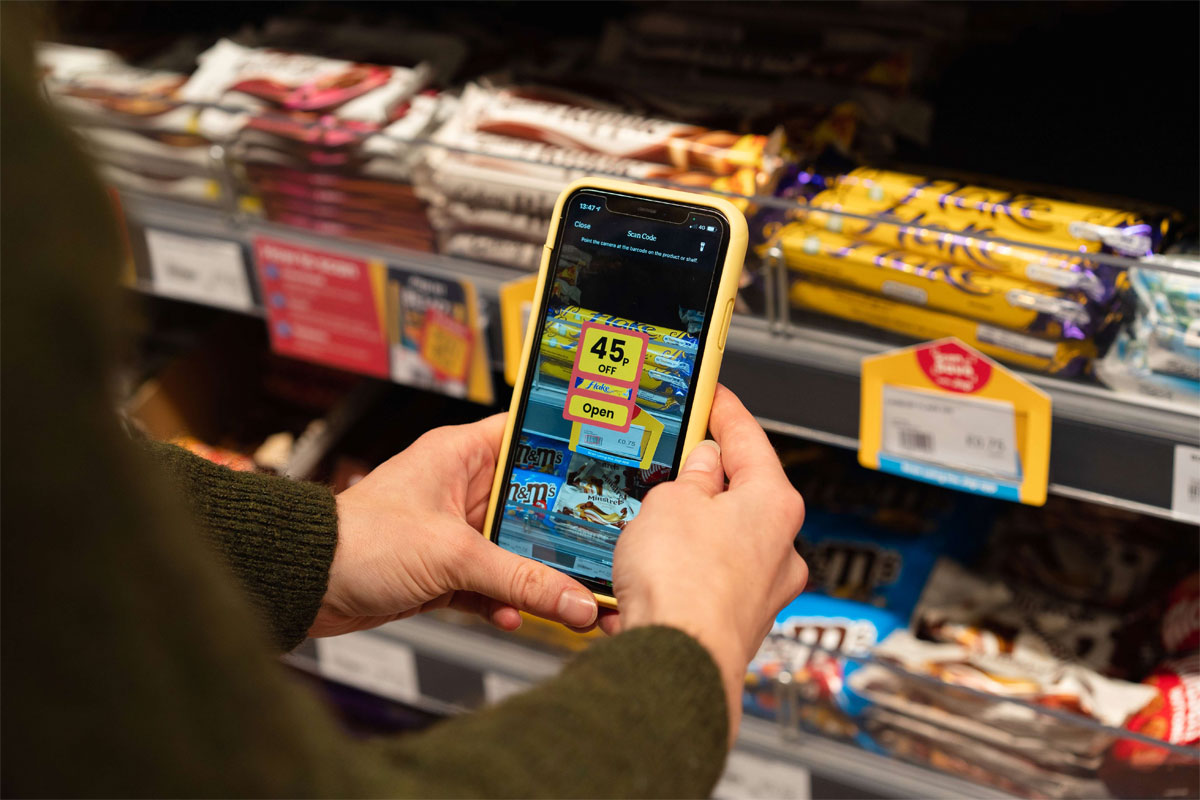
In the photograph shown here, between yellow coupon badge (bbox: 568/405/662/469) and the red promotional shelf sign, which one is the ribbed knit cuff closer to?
yellow coupon badge (bbox: 568/405/662/469)

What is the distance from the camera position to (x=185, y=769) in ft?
0.99

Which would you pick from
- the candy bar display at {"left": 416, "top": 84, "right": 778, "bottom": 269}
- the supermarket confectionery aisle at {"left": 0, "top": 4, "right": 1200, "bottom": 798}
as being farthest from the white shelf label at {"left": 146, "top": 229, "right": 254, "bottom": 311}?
the candy bar display at {"left": 416, "top": 84, "right": 778, "bottom": 269}

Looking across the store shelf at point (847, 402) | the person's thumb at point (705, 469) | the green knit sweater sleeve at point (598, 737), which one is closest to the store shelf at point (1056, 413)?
the store shelf at point (847, 402)

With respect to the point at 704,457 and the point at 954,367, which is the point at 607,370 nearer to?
the point at 704,457

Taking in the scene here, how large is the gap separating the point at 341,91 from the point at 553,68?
255 mm

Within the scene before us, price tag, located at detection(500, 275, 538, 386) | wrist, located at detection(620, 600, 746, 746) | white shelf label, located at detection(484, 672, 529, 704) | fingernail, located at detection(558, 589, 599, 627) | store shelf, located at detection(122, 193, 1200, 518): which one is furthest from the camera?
white shelf label, located at detection(484, 672, 529, 704)

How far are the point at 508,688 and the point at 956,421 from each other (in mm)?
635

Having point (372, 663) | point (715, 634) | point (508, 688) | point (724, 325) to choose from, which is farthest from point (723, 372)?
point (372, 663)

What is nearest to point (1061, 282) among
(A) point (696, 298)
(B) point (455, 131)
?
(A) point (696, 298)

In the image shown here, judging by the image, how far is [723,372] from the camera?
2.51 ft

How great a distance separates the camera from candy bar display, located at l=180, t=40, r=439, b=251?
1146mm

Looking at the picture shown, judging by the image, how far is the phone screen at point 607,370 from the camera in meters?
0.69

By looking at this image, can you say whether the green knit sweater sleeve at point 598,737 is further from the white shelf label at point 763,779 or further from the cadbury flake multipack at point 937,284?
the white shelf label at point 763,779

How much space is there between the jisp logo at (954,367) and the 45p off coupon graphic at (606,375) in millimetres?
279
